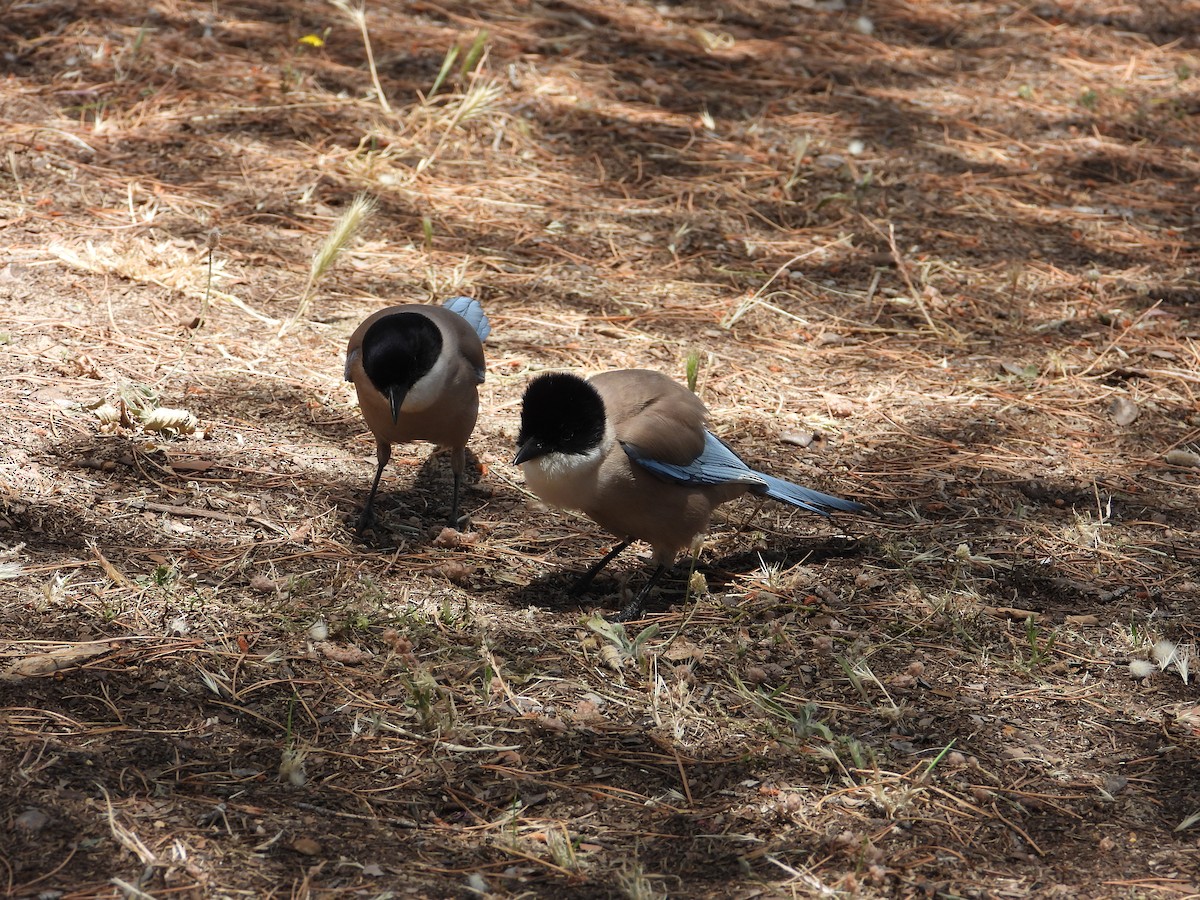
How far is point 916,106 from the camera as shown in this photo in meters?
8.46

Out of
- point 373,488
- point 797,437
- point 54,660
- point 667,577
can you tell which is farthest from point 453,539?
point 797,437

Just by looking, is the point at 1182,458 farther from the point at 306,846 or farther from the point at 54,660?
the point at 54,660

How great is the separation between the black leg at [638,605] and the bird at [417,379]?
849mm

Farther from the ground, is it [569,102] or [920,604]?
[569,102]

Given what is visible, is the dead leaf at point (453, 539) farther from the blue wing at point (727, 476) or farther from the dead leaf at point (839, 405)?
the dead leaf at point (839, 405)

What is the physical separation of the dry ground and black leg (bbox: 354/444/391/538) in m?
0.10

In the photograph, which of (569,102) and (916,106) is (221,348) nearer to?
(569,102)

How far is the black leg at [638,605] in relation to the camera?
4.14 meters

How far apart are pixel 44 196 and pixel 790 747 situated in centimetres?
506

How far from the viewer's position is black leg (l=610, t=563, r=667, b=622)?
4145 mm

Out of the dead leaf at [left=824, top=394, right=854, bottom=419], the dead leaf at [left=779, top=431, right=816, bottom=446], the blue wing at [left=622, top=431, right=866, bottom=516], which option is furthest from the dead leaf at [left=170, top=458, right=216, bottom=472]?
the dead leaf at [left=824, top=394, right=854, bottom=419]

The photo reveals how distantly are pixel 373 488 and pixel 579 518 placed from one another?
827 millimetres

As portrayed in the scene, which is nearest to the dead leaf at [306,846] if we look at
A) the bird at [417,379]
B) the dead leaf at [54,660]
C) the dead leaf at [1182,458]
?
the dead leaf at [54,660]

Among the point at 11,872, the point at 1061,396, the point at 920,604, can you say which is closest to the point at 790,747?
the point at 920,604
